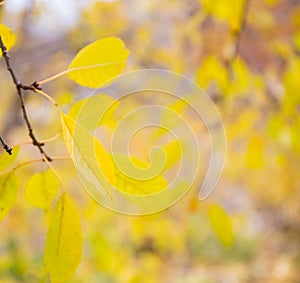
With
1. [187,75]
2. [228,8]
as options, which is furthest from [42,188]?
[187,75]

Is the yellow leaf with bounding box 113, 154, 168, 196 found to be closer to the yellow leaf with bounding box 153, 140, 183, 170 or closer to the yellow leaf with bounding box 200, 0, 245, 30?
the yellow leaf with bounding box 153, 140, 183, 170

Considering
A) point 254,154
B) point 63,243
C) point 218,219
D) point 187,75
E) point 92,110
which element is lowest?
point 63,243

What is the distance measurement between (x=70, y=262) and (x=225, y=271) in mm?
5349

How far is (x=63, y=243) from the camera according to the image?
17.1 inches

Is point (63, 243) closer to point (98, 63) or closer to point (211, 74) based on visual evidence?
point (98, 63)

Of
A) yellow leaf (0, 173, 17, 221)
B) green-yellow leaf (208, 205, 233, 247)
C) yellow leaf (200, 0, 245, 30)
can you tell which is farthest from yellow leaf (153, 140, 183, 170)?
yellow leaf (0, 173, 17, 221)

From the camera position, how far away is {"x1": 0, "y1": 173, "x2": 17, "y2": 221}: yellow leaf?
1.52 feet

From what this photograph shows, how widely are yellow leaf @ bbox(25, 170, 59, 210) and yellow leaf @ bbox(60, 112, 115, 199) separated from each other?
0.13 meters

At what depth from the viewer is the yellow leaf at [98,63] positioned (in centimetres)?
47

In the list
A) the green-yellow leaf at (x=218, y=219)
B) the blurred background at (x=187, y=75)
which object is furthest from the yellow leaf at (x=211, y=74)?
the green-yellow leaf at (x=218, y=219)

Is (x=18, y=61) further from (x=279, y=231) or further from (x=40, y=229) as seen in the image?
(x=279, y=231)

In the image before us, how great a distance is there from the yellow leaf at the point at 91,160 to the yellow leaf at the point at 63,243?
0.07 metres

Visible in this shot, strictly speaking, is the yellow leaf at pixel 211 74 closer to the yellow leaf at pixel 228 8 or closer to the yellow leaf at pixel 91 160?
the yellow leaf at pixel 228 8

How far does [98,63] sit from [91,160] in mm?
121
